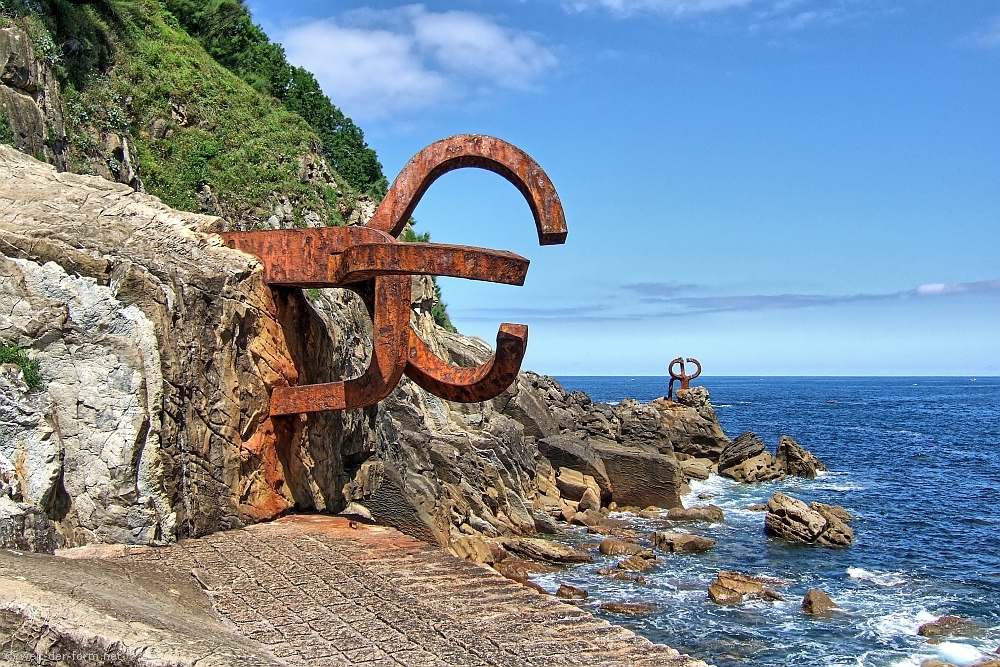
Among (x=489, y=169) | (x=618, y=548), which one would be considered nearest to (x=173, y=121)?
(x=489, y=169)

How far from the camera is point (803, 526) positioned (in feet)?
63.4

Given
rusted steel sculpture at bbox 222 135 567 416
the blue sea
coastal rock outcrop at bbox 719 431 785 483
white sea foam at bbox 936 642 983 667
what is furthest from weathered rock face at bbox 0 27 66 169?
coastal rock outcrop at bbox 719 431 785 483

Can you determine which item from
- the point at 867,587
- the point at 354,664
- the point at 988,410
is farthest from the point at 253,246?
the point at 988,410

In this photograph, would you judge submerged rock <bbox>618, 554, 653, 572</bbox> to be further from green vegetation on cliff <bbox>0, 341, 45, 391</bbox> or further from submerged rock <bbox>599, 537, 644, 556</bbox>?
green vegetation on cliff <bbox>0, 341, 45, 391</bbox>

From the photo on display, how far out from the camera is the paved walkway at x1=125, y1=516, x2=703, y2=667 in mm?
4664

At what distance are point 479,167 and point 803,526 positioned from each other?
46.7 ft

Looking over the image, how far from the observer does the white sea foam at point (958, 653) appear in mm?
12148

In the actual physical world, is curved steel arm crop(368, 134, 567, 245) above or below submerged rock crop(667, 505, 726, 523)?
above

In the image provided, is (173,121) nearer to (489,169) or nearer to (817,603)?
(489,169)

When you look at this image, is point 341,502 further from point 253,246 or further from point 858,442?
point 858,442

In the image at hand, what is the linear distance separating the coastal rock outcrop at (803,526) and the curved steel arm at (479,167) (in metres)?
13.9

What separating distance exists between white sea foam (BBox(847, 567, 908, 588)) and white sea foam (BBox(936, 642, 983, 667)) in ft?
11.1

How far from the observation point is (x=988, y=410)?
8100 centimetres

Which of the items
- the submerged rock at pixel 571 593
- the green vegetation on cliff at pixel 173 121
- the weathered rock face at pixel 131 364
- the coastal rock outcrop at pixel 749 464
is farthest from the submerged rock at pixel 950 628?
the coastal rock outcrop at pixel 749 464
